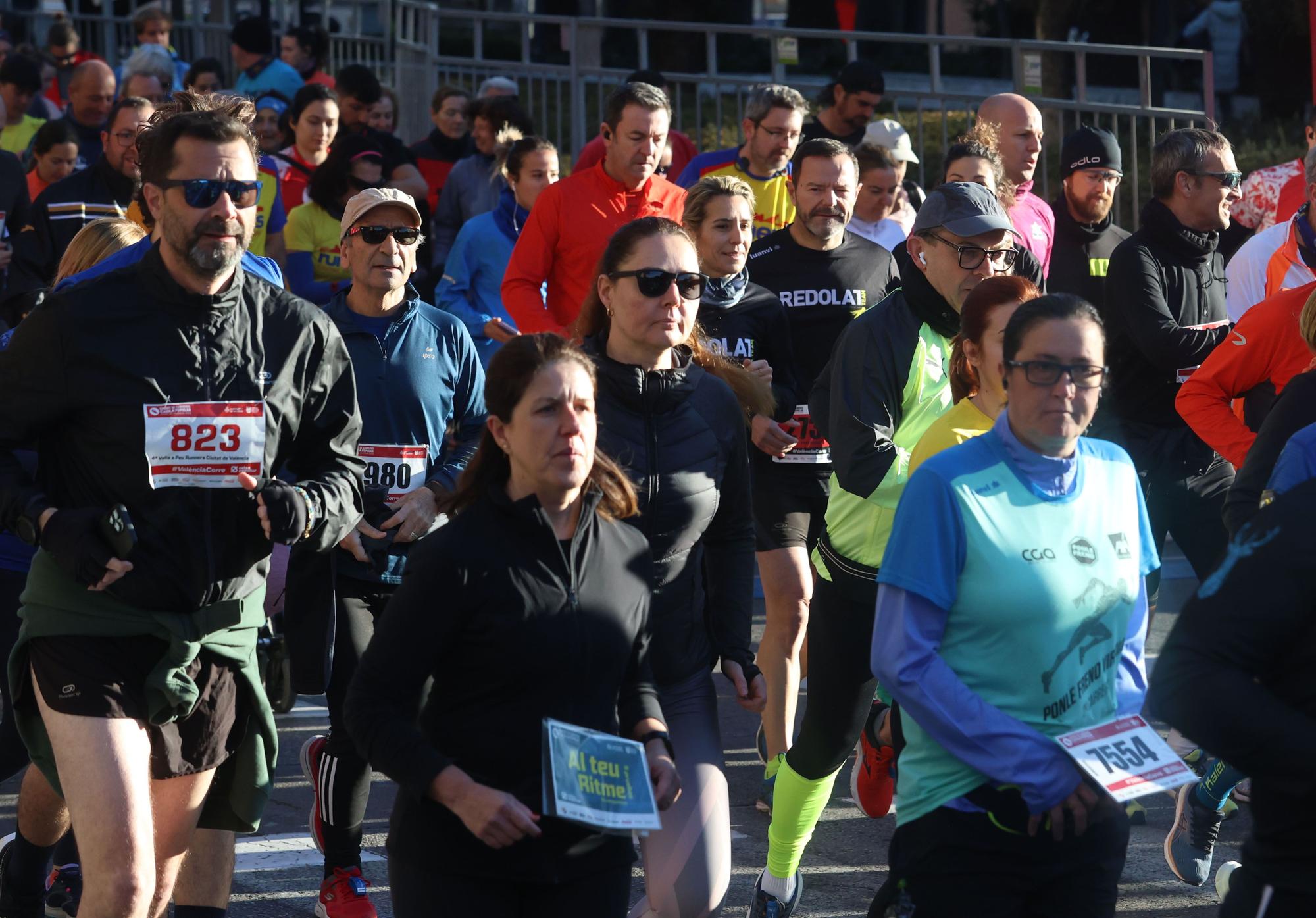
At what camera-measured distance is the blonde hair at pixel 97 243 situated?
5277mm

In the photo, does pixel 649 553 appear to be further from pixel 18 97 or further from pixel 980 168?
pixel 18 97

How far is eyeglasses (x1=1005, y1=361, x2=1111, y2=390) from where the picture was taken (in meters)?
3.43

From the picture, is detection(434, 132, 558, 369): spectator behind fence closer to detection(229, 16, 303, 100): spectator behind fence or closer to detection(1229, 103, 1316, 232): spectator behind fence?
detection(1229, 103, 1316, 232): spectator behind fence

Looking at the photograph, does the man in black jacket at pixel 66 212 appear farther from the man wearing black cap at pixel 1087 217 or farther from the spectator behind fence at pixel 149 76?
the man wearing black cap at pixel 1087 217

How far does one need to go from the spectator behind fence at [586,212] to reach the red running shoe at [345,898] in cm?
273

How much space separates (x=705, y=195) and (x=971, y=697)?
3377mm

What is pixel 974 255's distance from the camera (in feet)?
16.3

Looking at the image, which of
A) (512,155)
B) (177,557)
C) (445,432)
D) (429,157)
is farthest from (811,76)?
(177,557)

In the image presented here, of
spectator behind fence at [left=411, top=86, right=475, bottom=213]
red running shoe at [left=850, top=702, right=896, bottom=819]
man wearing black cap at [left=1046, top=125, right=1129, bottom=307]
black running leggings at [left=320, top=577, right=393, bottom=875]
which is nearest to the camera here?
black running leggings at [left=320, top=577, right=393, bottom=875]

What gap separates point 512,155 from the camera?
8969mm

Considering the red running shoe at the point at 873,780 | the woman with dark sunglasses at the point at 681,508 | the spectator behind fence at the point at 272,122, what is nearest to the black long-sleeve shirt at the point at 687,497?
the woman with dark sunglasses at the point at 681,508

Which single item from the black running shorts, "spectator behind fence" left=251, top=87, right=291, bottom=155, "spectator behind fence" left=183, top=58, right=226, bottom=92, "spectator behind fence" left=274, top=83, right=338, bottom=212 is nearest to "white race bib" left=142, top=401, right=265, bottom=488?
the black running shorts

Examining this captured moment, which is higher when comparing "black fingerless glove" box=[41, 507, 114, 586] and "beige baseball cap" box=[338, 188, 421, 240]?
"beige baseball cap" box=[338, 188, 421, 240]

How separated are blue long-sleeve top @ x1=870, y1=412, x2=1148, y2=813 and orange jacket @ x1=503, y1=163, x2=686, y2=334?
398cm
